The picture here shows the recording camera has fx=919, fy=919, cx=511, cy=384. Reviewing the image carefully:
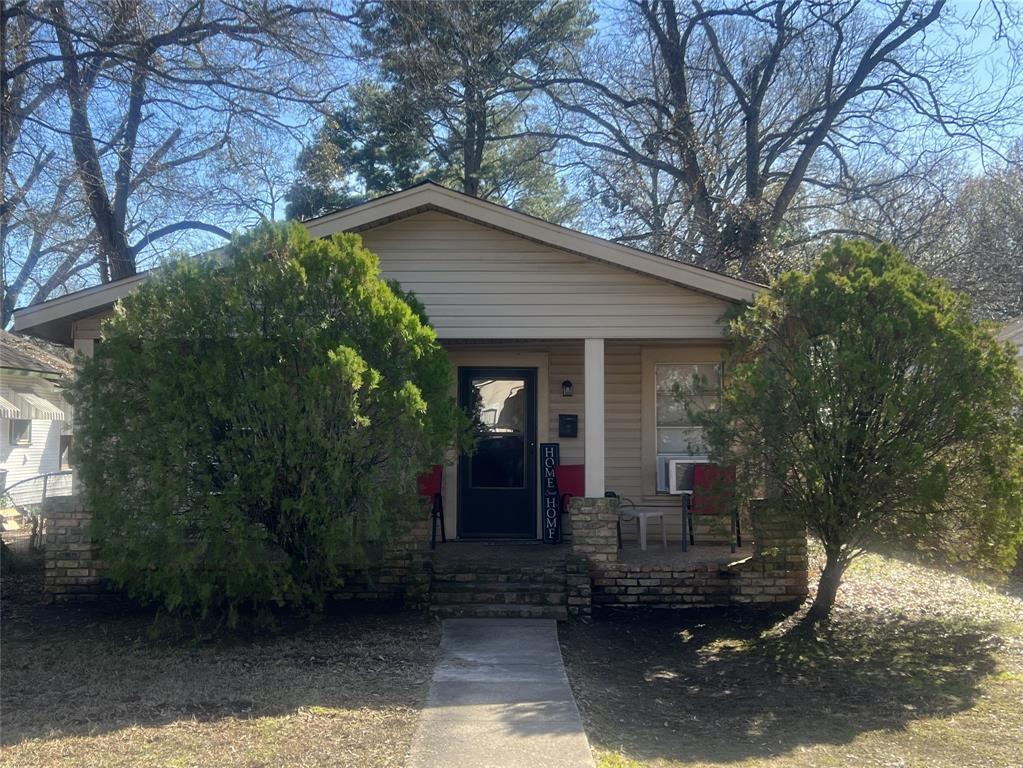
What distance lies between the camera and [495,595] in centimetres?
839

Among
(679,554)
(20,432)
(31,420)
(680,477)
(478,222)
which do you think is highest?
(478,222)

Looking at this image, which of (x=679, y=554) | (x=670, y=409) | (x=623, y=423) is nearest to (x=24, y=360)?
(x=623, y=423)

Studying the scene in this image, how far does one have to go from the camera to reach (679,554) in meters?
9.52

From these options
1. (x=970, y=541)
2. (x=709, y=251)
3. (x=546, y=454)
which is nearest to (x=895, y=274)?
(x=970, y=541)

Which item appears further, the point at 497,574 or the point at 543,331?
the point at 543,331

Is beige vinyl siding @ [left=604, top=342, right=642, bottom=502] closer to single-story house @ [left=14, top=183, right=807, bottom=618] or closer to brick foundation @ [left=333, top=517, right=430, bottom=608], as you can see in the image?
single-story house @ [left=14, top=183, right=807, bottom=618]

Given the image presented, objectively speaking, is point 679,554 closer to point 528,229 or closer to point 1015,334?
point 528,229

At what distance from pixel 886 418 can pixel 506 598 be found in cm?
362

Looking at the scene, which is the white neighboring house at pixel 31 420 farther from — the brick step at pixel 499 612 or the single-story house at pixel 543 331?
the brick step at pixel 499 612

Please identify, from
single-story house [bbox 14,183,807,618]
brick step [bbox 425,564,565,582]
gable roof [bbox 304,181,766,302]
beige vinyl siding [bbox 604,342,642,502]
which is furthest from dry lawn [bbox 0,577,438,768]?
gable roof [bbox 304,181,766,302]

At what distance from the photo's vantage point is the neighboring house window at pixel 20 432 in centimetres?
2016

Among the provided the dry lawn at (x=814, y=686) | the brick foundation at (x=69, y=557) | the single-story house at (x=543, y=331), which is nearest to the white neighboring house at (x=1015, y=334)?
the dry lawn at (x=814, y=686)

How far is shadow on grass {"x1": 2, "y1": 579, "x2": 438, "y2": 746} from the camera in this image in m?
5.67

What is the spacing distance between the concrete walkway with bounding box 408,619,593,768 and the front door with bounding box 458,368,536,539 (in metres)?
2.86
